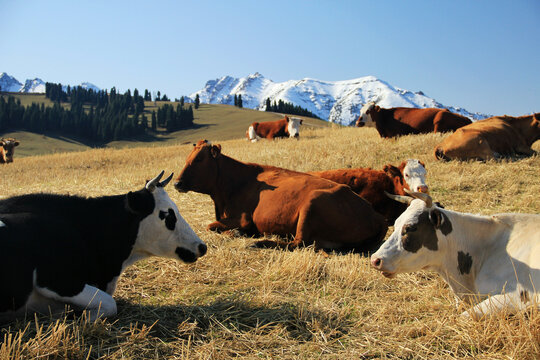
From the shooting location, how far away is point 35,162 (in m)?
24.1

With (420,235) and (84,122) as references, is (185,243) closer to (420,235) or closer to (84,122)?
(420,235)

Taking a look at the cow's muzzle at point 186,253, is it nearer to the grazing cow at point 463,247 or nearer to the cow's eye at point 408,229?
the grazing cow at point 463,247

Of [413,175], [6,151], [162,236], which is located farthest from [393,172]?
[6,151]

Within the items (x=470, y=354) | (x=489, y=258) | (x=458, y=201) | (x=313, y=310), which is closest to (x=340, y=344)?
(x=313, y=310)

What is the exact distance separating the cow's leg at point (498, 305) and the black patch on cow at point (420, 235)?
72cm

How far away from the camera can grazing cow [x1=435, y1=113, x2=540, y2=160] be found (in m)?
12.5

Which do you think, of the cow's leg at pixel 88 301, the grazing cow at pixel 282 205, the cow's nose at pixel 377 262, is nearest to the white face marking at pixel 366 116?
the grazing cow at pixel 282 205

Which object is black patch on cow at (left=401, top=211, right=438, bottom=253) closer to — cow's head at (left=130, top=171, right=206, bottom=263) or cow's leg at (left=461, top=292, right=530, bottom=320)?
cow's leg at (left=461, top=292, right=530, bottom=320)

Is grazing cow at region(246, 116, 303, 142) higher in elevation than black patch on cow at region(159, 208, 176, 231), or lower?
higher

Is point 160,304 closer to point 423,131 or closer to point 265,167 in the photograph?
point 265,167


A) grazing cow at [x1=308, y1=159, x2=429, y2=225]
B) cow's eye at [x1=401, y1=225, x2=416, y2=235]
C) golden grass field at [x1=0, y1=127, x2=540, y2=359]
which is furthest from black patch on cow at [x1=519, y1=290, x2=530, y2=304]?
grazing cow at [x1=308, y1=159, x2=429, y2=225]

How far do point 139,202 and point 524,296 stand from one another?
12.7 ft

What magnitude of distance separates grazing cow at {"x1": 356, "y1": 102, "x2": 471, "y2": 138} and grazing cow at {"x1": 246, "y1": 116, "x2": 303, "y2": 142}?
307 inches

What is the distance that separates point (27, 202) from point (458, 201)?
8.32 metres
